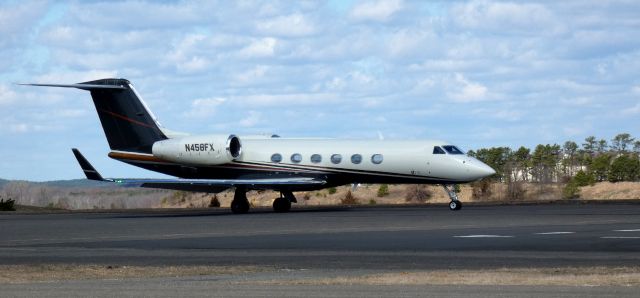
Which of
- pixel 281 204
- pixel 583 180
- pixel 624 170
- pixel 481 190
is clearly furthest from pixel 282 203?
pixel 624 170

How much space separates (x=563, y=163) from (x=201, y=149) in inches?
1845

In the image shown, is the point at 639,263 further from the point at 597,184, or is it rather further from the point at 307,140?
the point at 597,184

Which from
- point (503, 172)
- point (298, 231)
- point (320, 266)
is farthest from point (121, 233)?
point (503, 172)

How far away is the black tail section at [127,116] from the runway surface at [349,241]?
A: 9945 mm

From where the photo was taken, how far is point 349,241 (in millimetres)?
24312

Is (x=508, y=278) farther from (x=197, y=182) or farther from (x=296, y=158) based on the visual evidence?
(x=296, y=158)

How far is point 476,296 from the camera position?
43.5 ft

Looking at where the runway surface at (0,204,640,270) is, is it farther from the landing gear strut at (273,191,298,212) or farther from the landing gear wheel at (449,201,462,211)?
the landing gear strut at (273,191,298,212)

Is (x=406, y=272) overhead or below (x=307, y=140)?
below

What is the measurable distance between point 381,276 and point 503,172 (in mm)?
58083

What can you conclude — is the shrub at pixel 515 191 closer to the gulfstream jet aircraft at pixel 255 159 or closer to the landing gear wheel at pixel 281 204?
the gulfstream jet aircraft at pixel 255 159

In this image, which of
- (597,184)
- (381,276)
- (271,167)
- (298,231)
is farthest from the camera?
(597,184)

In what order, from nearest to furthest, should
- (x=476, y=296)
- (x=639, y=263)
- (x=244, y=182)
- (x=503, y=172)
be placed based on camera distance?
1. (x=476, y=296)
2. (x=639, y=263)
3. (x=244, y=182)
4. (x=503, y=172)

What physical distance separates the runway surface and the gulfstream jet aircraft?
534 cm
